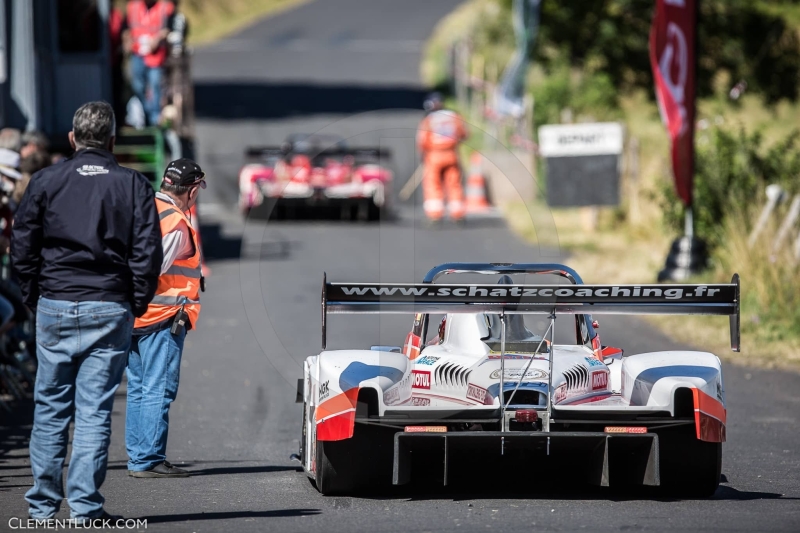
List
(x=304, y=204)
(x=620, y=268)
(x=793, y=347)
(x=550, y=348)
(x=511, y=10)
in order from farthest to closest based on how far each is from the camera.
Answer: (x=511, y=10), (x=304, y=204), (x=620, y=268), (x=793, y=347), (x=550, y=348)

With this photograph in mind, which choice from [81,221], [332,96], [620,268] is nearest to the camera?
[81,221]

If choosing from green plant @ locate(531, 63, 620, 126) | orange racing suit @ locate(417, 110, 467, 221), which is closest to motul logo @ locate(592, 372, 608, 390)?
orange racing suit @ locate(417, 110, 467, 221)

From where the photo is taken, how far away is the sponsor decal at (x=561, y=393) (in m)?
6.93

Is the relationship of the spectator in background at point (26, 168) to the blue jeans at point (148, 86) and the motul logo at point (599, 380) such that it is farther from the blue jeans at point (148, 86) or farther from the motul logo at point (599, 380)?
the blue jeans at point (148, 86)

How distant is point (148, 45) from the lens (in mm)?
18469

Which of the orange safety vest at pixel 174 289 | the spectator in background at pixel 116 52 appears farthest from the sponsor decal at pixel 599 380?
the spectator in background at pixel 116 52

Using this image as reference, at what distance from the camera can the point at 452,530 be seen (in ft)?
20.1

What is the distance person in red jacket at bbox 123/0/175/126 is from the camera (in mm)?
18422

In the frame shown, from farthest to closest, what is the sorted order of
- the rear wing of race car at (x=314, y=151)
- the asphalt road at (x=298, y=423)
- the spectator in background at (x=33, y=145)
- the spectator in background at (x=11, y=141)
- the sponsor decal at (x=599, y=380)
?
the rear wing of race car at (x=314, y=151) < the spectator in background at (x=11, y=141) < the spectator in background at (x=33, y=145) < the sponsor decal at (x=599, y=380) < the asphalt road at (x=298, y=423)

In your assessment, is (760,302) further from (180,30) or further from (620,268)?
(180,30)

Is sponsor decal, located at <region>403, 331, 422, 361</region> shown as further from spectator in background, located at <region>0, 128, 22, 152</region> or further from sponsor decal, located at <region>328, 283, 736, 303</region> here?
spectator in background, located at <region>0, 128, 22, 152</region>

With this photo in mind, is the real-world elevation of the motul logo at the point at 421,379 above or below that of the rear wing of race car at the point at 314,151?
below

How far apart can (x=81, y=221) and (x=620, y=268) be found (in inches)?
495

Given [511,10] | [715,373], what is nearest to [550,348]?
[715,373]
